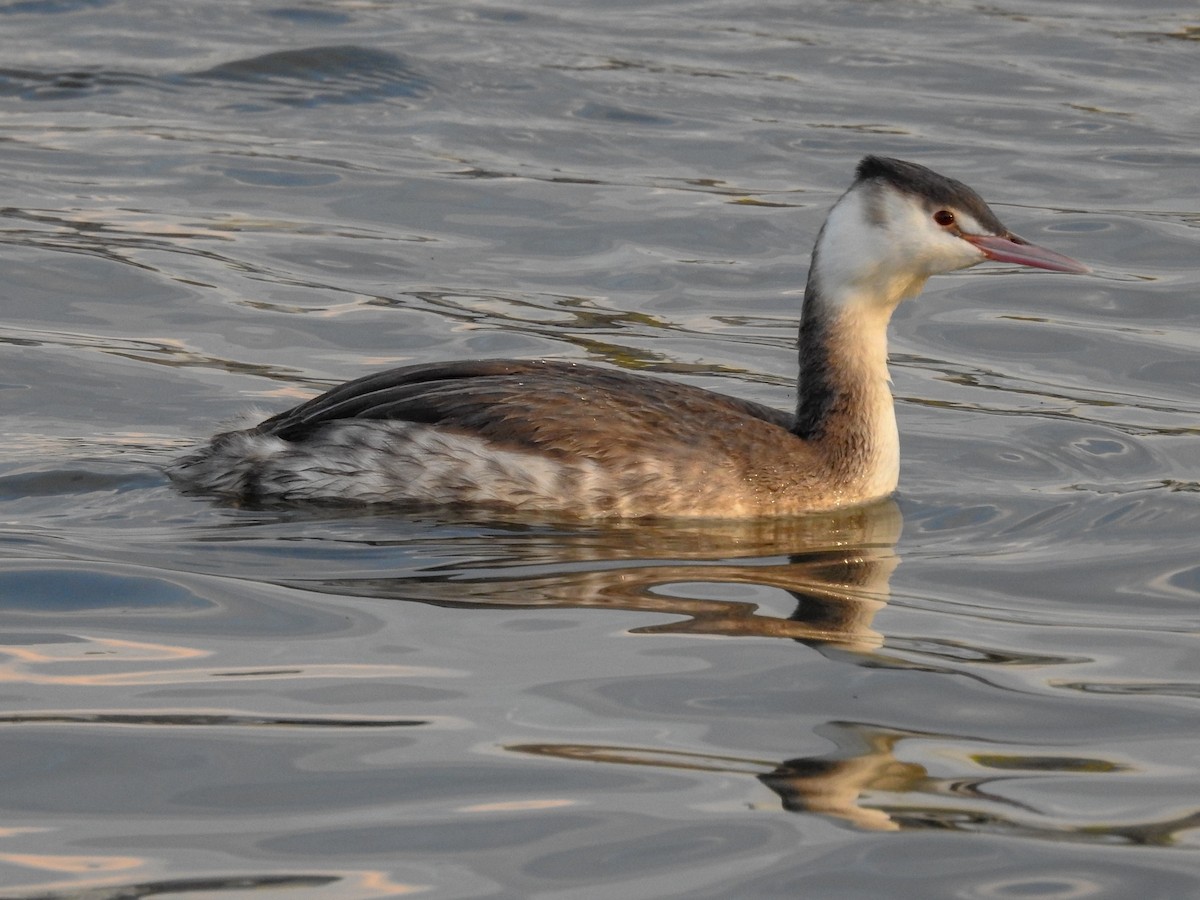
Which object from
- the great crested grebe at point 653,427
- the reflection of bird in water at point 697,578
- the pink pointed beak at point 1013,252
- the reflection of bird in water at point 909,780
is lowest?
the reflection of bird in water at point 909,780

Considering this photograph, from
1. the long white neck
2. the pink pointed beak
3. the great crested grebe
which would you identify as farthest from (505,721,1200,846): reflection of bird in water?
the pink pointed beak

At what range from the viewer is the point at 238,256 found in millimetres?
12242

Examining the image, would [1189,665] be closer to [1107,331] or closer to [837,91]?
[1107,331]

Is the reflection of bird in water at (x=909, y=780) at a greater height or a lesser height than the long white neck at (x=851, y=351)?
lesser

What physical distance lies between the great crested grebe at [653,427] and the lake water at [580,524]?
166mm

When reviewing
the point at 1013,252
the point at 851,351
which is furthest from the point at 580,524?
the point at 1013,252

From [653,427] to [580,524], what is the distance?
1.56 feet

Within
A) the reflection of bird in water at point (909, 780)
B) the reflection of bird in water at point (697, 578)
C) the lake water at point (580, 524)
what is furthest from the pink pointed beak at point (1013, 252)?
the reflection of bird in water at point (909, 780)

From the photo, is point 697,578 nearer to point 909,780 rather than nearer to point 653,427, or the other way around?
point 653,427

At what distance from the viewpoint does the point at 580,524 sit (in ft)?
26.3

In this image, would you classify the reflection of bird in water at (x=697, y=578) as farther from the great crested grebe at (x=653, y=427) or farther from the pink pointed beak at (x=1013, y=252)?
the pink pointed beak at (x=1013, y=252)

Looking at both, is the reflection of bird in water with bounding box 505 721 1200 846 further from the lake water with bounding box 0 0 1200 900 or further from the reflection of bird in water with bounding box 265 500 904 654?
the reflection of bird in water with bounding box 265 500 904 654

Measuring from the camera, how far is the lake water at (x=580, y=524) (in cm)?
522

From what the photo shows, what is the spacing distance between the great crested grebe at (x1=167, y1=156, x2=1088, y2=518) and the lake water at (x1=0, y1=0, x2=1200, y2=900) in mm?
166
